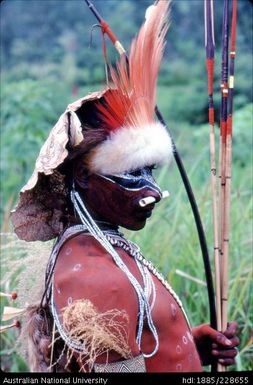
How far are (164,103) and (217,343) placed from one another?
12.9 feet

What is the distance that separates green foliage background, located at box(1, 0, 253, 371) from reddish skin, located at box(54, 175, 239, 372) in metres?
0.92

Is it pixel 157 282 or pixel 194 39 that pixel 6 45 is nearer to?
pixel 194 39

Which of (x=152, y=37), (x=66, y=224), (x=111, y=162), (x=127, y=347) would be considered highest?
(x=152, y=37)

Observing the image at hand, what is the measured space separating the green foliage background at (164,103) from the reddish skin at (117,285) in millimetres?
924

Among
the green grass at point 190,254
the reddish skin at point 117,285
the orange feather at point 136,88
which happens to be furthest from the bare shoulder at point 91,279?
the green grass at point 190,254

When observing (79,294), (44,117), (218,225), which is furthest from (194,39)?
(79,294)

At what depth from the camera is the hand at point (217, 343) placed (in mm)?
2217

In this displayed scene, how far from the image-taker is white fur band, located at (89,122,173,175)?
2029 millimetres

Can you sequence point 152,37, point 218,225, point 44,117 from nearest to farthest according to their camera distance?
Result: point 152,37
point 218,225
point 44,117

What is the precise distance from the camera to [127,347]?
6.32 feet

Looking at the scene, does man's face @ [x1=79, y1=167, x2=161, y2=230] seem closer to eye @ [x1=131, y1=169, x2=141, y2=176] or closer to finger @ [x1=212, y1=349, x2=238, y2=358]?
eye @ [x1=131, y1=169, x2=141, y2=176]

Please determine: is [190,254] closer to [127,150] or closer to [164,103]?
[127,150]

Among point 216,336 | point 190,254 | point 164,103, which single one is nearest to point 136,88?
point 216,336

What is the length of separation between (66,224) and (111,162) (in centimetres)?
22
